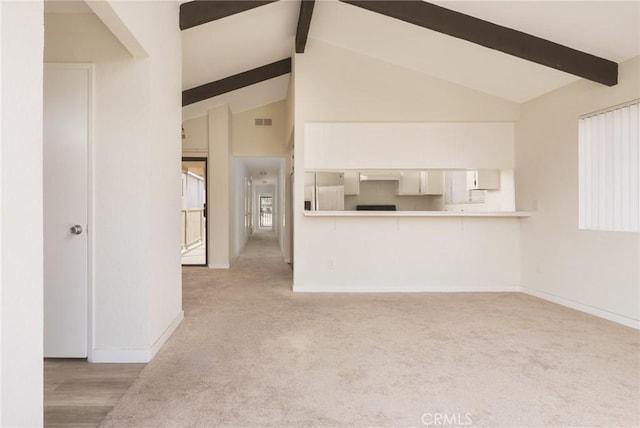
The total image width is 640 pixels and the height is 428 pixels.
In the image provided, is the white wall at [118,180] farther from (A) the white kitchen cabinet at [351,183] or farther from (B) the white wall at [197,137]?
(B) the white wall at [197,137]

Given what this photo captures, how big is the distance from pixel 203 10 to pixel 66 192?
6.44ft

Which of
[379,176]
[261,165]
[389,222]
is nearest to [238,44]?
[379,176]

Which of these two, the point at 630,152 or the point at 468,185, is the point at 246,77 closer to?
the point at 468,185

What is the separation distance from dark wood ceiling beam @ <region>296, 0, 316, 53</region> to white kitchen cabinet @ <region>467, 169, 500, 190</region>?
271 cm

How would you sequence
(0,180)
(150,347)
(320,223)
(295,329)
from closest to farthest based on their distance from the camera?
(0,180)
(150,347)
(295,329)
(320,223)

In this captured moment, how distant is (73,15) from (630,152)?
4.73 metres

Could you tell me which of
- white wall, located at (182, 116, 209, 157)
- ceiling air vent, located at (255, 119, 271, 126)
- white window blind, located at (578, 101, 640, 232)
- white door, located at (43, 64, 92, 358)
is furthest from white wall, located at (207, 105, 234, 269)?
white window blind, located at (578, 101, 640, 232)

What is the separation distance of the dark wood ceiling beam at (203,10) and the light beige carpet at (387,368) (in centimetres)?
274

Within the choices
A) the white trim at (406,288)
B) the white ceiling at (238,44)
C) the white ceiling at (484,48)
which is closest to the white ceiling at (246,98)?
the white ceiling at (238,44)

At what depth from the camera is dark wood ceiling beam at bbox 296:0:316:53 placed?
3627mm

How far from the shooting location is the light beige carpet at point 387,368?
1.85m

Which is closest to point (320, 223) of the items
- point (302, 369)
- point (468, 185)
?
point (468, 185)

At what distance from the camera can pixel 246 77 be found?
5.29 meters

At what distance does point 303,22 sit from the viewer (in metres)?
3.89
